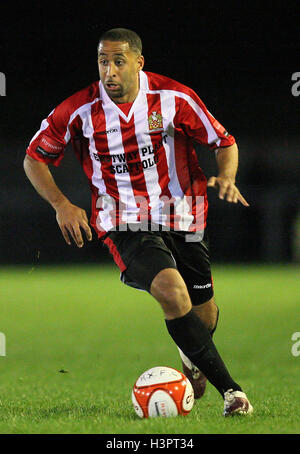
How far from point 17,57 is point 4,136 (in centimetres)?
176

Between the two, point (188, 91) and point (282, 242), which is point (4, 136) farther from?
point (188, 91)

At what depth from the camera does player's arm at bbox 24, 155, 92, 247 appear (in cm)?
425

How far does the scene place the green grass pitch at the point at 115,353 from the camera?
12.7 ft

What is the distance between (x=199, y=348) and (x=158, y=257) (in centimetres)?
55

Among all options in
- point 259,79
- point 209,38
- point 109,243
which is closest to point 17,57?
point 209,38

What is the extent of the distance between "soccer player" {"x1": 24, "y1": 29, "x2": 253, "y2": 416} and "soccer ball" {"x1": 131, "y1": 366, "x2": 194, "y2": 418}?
56 centimetres

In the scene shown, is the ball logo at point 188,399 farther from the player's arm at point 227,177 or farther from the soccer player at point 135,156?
the player's arm at point 227,177

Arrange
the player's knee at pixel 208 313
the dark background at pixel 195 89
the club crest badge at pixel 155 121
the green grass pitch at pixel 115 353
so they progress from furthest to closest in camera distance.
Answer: the dark background at pixel 195 89 < the player's knee at pixel 208 313 < the club crest badge at pixel 155 121 < the green grass pitch at pixel 115 353

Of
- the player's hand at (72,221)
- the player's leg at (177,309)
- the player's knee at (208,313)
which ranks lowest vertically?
the player's knee at (208,313)

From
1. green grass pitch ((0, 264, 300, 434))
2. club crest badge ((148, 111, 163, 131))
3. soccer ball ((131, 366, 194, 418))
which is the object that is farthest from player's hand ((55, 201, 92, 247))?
green grass pitch ((0, 264, 300, 434))

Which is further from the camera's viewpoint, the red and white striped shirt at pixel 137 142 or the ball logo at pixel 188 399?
the red and white striped shirt at pixel 137 142

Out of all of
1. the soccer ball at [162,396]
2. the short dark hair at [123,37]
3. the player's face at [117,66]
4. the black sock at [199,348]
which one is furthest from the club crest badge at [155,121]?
the soccer ball at [162,396]

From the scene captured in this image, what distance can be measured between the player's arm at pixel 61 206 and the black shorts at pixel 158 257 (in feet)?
0.84

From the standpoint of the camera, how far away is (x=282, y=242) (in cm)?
1681
